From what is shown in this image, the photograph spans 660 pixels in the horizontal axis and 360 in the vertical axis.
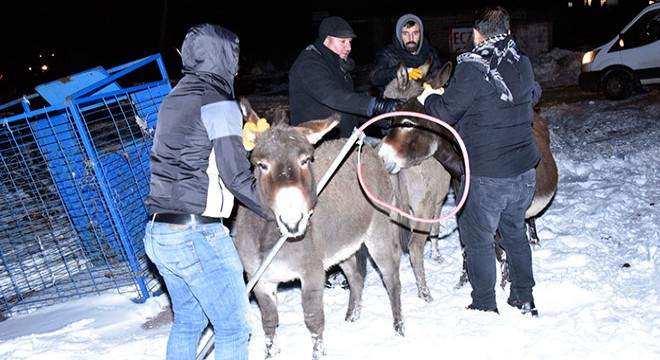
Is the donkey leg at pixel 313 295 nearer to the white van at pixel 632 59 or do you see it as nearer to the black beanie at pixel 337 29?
the black beanie at pixel 337 29

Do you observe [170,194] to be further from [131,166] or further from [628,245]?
[628,245]

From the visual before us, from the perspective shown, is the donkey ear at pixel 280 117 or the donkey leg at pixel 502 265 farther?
the donkey leg at pixel 502 265

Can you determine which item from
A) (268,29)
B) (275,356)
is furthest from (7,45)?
(275,356)

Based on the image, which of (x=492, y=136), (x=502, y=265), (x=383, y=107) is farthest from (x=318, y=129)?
(x=502, y=265)

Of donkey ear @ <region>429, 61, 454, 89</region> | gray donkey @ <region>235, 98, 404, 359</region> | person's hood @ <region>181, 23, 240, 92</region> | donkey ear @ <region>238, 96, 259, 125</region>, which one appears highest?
person's hood @ <region>181, 23, 240, 92</region>

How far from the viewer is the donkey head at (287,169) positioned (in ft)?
10.6

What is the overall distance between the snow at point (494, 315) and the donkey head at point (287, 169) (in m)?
1.63

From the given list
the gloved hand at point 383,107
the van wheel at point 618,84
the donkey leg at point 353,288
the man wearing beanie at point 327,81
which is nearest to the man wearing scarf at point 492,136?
the gloved hand at point 383,107

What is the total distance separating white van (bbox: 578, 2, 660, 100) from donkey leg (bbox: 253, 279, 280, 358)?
43.4 feet

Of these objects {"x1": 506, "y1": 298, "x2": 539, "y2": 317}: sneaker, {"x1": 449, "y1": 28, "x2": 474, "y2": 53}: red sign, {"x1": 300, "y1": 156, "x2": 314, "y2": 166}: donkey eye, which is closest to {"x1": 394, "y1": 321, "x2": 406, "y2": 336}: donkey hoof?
{"x1": 506, "y1": 298, "x2": 539, "y2": 317}: sneaker

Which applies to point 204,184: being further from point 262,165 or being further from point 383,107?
point 383,107

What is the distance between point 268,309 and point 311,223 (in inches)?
29.6

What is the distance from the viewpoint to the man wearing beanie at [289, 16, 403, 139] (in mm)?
4641

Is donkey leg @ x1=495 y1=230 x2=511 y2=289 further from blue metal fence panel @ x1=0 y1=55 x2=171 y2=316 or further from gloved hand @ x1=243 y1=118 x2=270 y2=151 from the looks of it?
blue metal fence panel @ x1=0 y1=55 x2=171 y2=316
